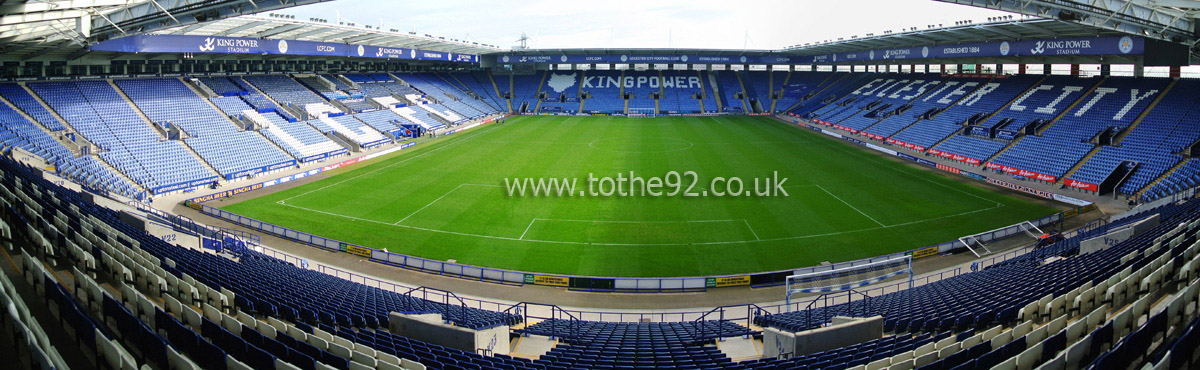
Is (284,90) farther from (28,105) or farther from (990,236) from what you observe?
(990,236)

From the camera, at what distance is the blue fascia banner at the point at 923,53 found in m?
41.5

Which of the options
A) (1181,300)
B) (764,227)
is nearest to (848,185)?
(764,227)

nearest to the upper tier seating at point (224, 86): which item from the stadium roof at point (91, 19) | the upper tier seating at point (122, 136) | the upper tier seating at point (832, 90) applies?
the upper tier seating at point (122, 136)

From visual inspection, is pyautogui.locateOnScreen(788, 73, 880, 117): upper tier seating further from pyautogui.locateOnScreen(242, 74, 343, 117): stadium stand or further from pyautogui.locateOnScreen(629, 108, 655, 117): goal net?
pyautogui.locateOnScreen(242, 74, 343, 117): stadium stand

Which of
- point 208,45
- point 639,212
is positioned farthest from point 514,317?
point 208,45

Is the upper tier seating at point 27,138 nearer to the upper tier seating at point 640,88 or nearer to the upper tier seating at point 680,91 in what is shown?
the upper tier seating at point 640,88

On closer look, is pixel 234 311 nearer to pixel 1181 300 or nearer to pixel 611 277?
pixel 611 277

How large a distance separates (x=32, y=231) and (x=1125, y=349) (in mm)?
18372

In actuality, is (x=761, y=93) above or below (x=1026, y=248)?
above

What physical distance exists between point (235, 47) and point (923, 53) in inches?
2198

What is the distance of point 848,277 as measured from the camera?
72.5 ft

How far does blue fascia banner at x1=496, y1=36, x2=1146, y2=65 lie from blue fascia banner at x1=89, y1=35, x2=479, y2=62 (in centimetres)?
3092

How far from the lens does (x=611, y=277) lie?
22.8 meters

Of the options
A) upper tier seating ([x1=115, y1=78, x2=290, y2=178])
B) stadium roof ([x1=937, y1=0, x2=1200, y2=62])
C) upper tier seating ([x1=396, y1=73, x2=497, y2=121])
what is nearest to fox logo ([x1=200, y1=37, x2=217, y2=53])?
upper tier seating ([x1=115, y1=78, x2=290, y2=178])
